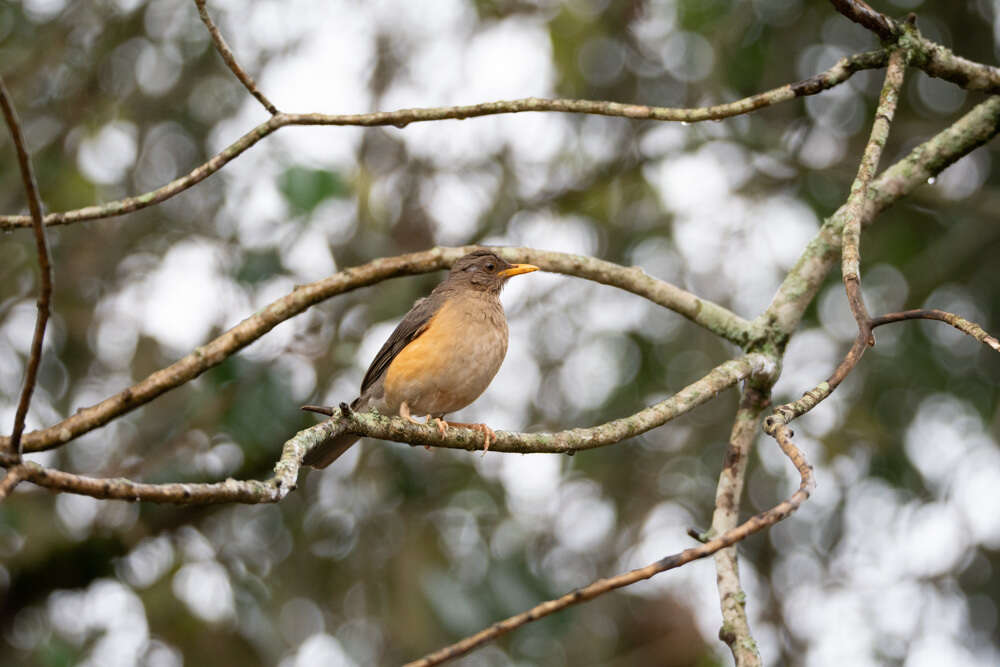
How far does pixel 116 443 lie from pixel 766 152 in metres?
5.22

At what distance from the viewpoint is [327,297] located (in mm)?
4219

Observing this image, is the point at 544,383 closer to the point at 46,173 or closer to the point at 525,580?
the point at 525,580

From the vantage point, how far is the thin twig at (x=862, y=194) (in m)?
3.04

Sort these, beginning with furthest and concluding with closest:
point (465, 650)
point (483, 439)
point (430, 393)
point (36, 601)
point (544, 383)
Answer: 1. point (544, 383)
2. point (36, 601)
3. point (430, 393)
4. point (483, 439)
5. point (465, 650)

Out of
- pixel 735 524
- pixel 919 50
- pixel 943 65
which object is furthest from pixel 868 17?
pixel 735 524

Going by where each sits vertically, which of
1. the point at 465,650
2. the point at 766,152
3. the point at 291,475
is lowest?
the point at 465,650

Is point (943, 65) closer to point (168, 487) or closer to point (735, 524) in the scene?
point (735, 524)

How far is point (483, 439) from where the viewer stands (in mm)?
Result: 3650

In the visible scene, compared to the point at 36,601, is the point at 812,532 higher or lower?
higher

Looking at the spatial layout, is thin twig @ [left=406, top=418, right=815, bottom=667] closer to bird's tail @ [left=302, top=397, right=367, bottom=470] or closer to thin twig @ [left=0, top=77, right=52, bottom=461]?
thin twig @ [left=0, top=77, right=52, bottom=461]

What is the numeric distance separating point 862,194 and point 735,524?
1194 mm

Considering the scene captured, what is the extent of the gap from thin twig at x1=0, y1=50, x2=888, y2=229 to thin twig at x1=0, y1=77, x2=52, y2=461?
136 centimetres

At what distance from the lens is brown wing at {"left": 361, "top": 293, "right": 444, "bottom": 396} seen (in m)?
5.55

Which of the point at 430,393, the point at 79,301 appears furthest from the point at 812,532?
the point at 79,301
